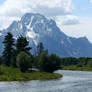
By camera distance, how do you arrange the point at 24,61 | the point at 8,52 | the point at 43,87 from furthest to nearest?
1. the point at 8,52
2. the point at 24,61
3. the point at 43,87

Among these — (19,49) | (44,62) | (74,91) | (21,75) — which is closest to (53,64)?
(44,62)

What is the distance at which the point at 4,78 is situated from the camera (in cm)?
10794

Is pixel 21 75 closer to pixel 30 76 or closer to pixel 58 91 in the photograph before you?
pixel 30 76

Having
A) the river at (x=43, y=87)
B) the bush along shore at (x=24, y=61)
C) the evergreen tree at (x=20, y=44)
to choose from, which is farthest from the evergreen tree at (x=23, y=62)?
the river at (x=43, y=87)

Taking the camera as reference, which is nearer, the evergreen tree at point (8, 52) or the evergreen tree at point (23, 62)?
the evergreen tree at point (23, 62)

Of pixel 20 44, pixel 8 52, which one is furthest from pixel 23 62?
pixel 20 44

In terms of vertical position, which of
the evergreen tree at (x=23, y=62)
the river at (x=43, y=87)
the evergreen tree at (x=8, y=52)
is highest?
the evergreen tree at (x=8, y=52)

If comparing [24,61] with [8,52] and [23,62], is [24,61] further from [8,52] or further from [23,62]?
[8,52]

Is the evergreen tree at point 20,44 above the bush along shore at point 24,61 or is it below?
above

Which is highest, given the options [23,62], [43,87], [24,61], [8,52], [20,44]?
[20,44]

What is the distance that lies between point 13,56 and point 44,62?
1621 centimetres

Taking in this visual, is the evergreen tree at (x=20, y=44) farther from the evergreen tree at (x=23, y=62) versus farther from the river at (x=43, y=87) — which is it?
the river at (x=43, y=87)

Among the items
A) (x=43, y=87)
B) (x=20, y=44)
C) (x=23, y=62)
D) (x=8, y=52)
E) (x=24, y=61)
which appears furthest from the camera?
(x=20, y=44)

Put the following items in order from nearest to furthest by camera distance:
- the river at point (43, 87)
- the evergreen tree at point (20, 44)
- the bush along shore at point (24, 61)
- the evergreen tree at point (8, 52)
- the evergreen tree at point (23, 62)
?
1. the river at point (43, 87)
2. the evergreen tree at point (23, 62)
3. the bush along shore at point (24, 61)
4. the evergreen tree at point (8, 52)
5. the evergreen tree at point (20, 44)
